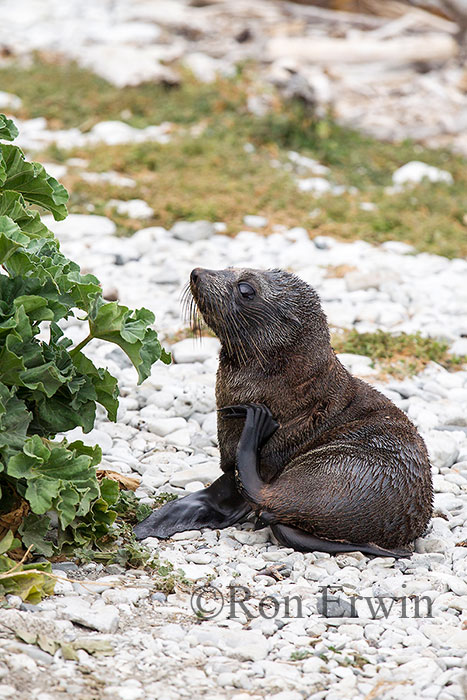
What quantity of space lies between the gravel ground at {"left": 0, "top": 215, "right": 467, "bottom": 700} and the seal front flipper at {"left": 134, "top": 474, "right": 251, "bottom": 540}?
71mm

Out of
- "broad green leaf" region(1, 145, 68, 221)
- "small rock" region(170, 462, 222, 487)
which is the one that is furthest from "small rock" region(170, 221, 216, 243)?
"broad green leaf" region(1, 145, 68, 221)

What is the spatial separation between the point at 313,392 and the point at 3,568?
70.4 inches

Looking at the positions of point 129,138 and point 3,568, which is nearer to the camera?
point 3,568

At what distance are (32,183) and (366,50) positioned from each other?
12.5m

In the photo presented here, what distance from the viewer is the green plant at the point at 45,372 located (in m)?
3.75

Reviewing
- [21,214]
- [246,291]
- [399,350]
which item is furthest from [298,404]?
[399,350]

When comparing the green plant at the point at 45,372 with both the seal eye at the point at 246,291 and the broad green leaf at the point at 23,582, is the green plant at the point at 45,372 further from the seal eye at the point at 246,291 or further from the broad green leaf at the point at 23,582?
the seal eye at the point at 246,291

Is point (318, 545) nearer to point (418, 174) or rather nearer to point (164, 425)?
point (164, 425)

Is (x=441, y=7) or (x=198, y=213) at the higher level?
(x=441, y=7)

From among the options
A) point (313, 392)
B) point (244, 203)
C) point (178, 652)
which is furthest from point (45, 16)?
point (178, 652)

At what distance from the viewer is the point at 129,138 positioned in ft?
41.1

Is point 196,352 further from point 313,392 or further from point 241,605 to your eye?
point 241,605

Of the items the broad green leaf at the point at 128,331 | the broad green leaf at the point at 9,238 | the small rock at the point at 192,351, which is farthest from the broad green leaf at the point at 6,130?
the small rock at the point at 192,351

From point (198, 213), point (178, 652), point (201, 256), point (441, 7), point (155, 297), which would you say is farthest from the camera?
point (441, 7)
